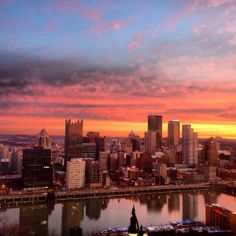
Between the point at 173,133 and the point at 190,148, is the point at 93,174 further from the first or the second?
the point at 173,133

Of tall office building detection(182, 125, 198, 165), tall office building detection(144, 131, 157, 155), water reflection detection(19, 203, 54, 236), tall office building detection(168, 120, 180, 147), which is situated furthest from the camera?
tall office building detection(168, 120, 180, 147)

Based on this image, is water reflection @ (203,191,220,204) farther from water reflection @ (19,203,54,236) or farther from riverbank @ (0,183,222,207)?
water reflection @ (19,203,54,236)

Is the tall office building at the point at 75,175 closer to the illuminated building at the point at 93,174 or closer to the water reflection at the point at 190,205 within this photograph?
the illuminated building at the point at 93,174

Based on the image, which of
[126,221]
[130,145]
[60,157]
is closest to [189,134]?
[130,145]

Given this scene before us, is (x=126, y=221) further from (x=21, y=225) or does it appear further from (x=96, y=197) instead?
(x=96, y=197)

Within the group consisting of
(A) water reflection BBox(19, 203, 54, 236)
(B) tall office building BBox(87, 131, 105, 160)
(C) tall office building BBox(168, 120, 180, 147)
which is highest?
(C) tall office building BBox(168, 120, 180, 147)

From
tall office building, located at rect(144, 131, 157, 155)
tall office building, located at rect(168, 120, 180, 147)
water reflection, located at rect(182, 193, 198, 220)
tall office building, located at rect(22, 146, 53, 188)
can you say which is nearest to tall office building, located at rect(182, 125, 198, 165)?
tall office building, located at rect(144, 131, 157, 155)

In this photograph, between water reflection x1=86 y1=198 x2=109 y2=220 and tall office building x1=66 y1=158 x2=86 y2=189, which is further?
tall office building x1=66 y1=158 x2=86 y2=189
